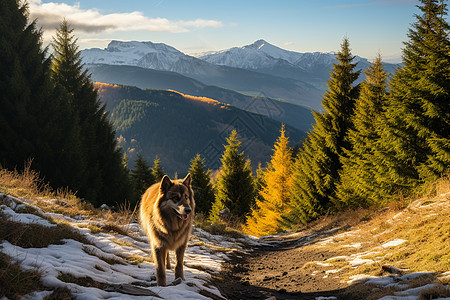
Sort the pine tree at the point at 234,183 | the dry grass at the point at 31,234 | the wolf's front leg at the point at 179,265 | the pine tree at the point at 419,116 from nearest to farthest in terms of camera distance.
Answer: the dry grass at the point at 31,234
the wolf's front leg at the point at 179,265
the pine tree at the point at 419,116
the pine tree at the point at 234,183

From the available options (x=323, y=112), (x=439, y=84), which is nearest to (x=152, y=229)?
(x=439, y=84)

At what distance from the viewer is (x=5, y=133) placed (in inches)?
679

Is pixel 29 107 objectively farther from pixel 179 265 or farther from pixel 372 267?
pixel 372 267

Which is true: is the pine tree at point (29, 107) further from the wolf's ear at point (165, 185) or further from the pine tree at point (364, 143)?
the pine tree at point (364, 143)

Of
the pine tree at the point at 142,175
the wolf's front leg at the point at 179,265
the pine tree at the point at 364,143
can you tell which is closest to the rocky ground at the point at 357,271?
the wolf's front leg at the point at 179,265

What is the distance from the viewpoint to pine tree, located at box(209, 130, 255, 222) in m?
32.9

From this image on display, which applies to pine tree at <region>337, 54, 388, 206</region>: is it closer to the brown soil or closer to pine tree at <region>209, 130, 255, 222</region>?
the brown soil

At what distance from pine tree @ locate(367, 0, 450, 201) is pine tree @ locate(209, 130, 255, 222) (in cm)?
1992

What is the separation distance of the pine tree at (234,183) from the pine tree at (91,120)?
11.1m

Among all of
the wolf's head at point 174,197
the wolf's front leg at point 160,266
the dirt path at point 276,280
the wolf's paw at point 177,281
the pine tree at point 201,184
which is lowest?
the pine tree at point 201,184

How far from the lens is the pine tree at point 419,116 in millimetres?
12055

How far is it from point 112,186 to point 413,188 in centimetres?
2569

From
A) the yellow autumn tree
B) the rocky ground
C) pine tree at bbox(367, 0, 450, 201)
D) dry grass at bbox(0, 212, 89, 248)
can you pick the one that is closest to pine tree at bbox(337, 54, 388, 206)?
pine tree at bbox(367, 0, 450, 201)

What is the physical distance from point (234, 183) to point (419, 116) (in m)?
22.8
